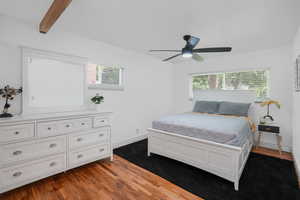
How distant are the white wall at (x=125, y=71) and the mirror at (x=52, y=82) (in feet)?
0.34

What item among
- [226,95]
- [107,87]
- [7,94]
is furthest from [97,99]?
[226,95]

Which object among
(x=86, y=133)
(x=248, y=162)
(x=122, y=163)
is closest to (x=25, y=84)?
(x=86, y=133)

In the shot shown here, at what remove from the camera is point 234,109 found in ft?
10.6

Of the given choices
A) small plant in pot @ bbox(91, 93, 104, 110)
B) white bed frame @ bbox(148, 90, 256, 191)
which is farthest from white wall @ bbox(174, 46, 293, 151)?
small plant in pot @ bbox(91, 93, 104, 110)

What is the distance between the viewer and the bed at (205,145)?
1861mm

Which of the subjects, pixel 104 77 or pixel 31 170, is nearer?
pixel 31 170

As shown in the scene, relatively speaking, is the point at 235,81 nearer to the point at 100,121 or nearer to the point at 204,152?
the point at 204,152

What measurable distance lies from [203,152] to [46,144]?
2207 mm

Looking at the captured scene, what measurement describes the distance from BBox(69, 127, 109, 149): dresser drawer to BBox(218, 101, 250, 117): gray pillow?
268 centimetres

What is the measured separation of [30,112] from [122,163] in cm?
A: 166

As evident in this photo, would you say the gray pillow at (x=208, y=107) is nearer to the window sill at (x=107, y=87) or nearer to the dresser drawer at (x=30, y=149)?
the window sill at (x=107, y=87)

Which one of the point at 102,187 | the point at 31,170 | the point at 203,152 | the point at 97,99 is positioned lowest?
the point at 102,187

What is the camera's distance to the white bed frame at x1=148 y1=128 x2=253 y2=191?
183 cm

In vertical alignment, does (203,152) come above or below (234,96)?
below
